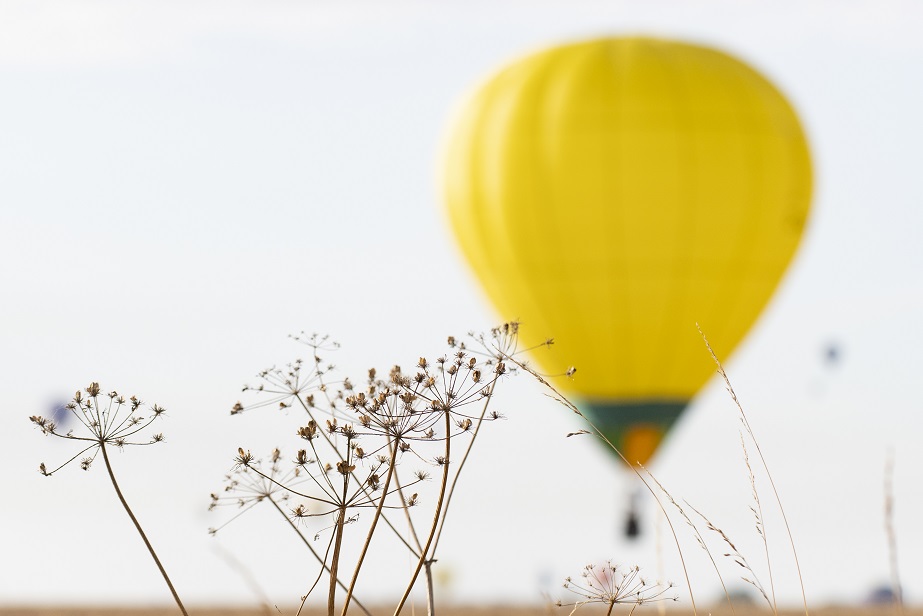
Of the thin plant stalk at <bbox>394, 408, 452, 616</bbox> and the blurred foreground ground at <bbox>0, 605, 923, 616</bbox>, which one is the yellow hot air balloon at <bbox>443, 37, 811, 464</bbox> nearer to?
the blurred foreground ground at <bbox>0, 605, 923, 616</bbox>

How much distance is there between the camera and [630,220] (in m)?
28.9

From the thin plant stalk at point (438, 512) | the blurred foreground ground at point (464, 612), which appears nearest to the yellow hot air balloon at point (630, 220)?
the blurred foreground ground at point (464, 612)

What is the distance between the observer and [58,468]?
300 centimetres

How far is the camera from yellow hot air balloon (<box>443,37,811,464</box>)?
1129 inches

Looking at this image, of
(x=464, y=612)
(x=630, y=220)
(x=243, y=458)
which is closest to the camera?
(x=243, y=458)

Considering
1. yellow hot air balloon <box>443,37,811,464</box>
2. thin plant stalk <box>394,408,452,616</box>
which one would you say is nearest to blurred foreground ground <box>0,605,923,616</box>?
thin plant stalk <box>394,408,452,616</box>

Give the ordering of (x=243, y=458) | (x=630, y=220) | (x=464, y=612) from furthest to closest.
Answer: (x=630, y=220), (x=464, y=612), (x=243, y=458)

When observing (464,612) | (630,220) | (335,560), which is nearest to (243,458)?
(335,560)

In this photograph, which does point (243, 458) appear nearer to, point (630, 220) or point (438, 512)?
point (438, 512)

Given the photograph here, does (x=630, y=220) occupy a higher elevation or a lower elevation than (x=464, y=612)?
higher

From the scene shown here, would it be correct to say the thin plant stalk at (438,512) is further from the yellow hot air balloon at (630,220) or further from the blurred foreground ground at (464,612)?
the yellow hot air balloon at (630,220)

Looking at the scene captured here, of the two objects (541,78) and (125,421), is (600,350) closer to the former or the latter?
(541,78)

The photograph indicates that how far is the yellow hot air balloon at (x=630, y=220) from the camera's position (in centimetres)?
2867

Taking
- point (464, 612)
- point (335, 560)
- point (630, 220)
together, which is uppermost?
point (630, 220)
